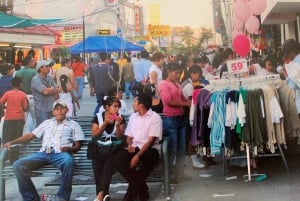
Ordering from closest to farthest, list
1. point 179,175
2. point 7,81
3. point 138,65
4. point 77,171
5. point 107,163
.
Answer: point 107,163 → point 77,171 → point 179,175 → point 7,81 → point 138,65

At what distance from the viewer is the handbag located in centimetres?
621

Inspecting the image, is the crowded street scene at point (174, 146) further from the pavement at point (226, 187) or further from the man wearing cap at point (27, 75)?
the man wearing cap at point (27, 75)

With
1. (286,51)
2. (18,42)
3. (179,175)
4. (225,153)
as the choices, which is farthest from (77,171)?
(18,42)

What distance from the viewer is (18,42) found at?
26.7m

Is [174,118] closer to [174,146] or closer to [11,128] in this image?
[174,146]

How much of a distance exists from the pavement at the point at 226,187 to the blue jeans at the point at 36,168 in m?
0.53

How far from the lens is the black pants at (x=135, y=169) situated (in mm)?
6070

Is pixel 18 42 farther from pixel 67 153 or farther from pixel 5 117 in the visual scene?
pixel 67 153

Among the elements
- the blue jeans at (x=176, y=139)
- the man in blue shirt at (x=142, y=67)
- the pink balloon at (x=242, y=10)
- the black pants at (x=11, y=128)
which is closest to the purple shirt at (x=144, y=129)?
the blue jeans at (x=176, y=139)

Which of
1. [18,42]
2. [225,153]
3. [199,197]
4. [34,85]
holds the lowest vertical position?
[199,197]

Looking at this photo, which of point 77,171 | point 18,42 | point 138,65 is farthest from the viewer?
point 18,42

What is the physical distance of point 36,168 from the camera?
634cm

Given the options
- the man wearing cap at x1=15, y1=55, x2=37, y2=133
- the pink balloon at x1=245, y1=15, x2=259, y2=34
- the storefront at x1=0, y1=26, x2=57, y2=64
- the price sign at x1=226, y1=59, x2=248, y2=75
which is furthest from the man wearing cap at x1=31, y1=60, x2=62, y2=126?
the storefront at x1=0, y1=26, x2=57, y2=64

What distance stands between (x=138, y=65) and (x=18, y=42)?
50.9ft
